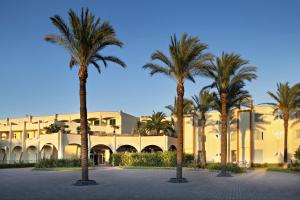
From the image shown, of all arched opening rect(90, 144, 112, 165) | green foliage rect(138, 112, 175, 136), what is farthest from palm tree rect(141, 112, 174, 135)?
arched opening rect(90, 144, 112, 165)

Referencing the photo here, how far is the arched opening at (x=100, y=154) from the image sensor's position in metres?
62.0

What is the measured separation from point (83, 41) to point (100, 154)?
135 ft

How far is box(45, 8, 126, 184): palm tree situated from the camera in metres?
24.5

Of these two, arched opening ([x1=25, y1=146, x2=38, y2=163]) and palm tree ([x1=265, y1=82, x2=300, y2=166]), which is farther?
arched opening ([x1=25, y1=146, x2=38, y2=163])

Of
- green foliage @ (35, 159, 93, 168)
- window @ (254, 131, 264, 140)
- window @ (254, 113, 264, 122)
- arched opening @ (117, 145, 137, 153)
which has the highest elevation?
window @ (254, 113, 264, 122)

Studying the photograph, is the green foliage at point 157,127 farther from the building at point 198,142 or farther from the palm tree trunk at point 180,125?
the palm tree trunk at point 180,125

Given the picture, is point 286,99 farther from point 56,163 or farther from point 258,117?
point 56,163

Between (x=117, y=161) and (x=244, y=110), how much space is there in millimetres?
20433

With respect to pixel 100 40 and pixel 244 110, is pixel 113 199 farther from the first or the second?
pixel 244 110

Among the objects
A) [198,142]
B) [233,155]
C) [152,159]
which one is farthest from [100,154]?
[233,155]

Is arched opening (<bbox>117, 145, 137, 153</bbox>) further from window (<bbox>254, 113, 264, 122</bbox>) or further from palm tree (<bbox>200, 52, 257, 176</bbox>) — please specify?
palm tree (<bbox>200, 52, 257, 176</bbox>)

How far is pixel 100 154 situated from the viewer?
63.9 m

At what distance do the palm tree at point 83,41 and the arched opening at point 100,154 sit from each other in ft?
120

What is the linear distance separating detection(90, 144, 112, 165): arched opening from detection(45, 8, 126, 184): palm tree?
120ft
